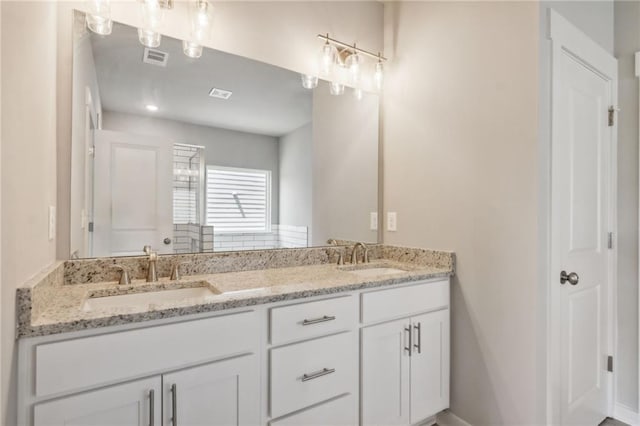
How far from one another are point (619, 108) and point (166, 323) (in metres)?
2.61

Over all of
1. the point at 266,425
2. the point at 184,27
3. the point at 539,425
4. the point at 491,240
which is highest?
the point at 184,27

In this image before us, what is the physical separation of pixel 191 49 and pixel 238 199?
2.51 ft

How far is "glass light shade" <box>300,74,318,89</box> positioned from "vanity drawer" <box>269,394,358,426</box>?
5.48ft

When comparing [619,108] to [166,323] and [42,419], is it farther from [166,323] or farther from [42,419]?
[42,419]

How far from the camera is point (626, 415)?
200 centimetres

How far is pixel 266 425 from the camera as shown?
51.3 inches

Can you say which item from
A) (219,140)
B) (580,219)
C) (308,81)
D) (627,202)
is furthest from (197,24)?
(627,202)

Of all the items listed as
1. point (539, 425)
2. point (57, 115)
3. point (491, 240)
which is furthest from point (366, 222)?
point (57, 115)

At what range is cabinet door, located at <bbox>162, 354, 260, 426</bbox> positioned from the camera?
1126mm

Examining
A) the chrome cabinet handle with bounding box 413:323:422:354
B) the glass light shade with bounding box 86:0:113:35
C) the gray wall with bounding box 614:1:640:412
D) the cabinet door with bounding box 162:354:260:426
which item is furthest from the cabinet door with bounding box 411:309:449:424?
the glass light shade with bounding box 86:0:113:35

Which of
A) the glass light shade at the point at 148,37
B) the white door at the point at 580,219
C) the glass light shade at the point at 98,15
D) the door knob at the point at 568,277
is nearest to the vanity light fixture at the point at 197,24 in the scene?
the glass light shade at the point at 148,37

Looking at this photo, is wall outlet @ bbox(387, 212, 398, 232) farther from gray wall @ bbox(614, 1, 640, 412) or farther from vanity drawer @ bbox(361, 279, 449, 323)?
A: gray wall @ bbox(614, 1, 640, 412)

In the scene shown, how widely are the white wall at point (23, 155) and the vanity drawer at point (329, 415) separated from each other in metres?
0.88

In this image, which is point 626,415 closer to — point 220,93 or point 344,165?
point 344,165
